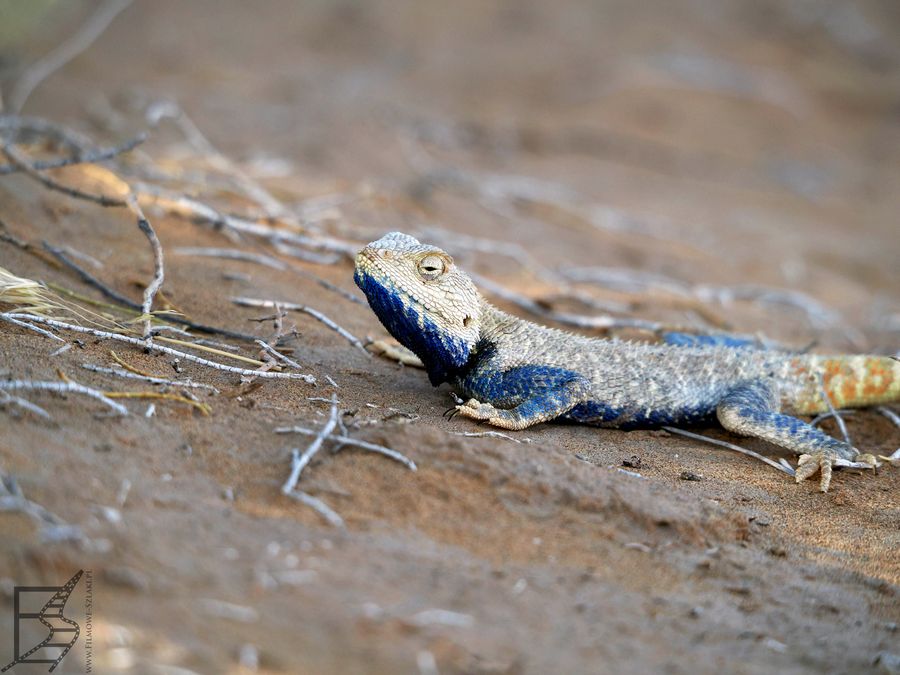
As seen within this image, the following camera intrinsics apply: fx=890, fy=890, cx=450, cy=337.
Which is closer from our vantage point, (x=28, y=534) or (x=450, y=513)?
(x=28, y=534)

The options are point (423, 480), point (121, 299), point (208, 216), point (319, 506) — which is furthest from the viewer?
point (208, 216)

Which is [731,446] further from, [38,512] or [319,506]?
[38,512]

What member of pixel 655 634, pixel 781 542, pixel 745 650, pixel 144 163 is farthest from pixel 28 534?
pixel 144 163

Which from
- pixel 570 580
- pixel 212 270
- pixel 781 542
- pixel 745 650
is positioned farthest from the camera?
pixel 212 270

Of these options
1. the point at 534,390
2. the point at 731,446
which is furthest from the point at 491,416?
the point at 731,446

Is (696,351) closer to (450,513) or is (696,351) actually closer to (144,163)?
(450,513)

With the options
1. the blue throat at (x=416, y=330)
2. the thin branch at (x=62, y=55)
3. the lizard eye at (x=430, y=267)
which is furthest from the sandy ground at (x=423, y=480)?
the lizard eye at (x=430, y=267)

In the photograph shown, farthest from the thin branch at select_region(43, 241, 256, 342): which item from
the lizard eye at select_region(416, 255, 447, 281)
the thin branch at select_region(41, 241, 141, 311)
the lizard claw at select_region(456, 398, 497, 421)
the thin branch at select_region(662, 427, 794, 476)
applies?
the thin branch at select_region(662, 427, 794, 476)
